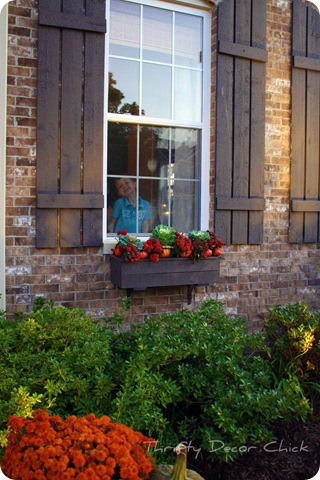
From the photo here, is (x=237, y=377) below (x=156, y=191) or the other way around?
below

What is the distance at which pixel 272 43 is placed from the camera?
4.95 meters

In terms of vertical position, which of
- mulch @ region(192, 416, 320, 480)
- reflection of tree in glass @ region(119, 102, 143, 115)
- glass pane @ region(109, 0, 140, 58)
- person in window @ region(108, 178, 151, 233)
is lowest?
mulch @ region(192, 416, 320, 480)

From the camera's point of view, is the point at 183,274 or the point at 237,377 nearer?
the point at 237,377

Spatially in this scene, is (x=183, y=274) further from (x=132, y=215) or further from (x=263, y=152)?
(x=263, y=152)

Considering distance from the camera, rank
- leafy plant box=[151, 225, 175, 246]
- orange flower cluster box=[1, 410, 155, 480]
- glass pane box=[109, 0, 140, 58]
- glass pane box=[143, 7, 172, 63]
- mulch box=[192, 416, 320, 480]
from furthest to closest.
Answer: glass pane box=[143, 7, 172, 63] → glass pane box=[109, 0, 140, 58] → leafy plant box=[151, 225, 175, 246] → mulch box=[192, 416, 320, 480] → orange flower cluster box=[1, 410, 155, 480]

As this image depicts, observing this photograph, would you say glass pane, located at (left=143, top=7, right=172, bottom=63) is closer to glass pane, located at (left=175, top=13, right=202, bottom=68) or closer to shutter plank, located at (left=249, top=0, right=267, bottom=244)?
glass pane, located at (left=175, top=13, right=202, bottom=68)

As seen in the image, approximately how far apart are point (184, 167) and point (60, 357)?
7.88ft

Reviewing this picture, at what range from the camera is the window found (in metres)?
4.41

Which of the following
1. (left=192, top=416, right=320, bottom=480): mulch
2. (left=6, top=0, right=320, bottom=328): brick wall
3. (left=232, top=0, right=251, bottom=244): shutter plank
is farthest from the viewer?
(left=232, top=0, right=251, bottom=244): shutter plank

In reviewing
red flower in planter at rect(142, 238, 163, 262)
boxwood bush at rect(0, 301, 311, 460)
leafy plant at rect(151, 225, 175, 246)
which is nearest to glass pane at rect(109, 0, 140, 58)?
leafy plant at rect(151, 225, 175, 246)

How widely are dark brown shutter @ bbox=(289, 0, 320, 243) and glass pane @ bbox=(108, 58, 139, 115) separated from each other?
166cm

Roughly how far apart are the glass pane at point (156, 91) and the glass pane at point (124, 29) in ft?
0.63

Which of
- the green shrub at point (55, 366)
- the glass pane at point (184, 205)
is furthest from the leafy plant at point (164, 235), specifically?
the green shrub at point (55, 366)

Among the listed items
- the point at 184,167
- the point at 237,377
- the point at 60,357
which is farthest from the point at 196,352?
the point at 184,167
